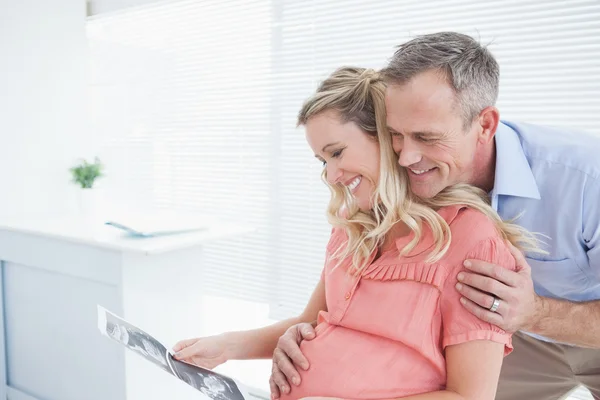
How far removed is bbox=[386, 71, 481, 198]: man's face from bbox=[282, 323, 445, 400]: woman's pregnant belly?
1.06ft

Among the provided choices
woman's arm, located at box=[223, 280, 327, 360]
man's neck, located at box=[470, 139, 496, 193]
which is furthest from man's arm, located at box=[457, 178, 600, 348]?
woman's arm, located at box=[223, 280, 327, 360]

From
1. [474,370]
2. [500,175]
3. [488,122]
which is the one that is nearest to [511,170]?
[500,175]

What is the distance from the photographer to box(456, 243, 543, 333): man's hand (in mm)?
965

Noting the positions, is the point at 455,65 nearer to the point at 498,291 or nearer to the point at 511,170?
the point at 511,170

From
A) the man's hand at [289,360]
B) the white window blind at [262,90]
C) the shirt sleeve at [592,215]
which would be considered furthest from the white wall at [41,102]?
the shirt sleeve at [592,215]

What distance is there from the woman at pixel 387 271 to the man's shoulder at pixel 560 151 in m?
0.18

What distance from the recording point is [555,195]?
1241 mm

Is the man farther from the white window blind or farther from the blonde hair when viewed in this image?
the white window blind

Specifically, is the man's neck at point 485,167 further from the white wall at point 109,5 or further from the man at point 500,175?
the white wall at point 109,5

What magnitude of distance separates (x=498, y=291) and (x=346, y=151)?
1.34 feet

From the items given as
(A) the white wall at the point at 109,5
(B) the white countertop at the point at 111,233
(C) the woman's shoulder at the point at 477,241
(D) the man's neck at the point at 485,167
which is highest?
(A) the white wall at the point at 109,5

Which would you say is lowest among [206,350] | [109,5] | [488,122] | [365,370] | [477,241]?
[206,350]

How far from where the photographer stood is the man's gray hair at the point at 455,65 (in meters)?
1.05

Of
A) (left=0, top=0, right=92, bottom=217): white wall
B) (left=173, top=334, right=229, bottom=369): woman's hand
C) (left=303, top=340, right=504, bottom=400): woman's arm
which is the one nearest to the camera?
(left=303, top=340, right=504, bottom=400): woman's arm
